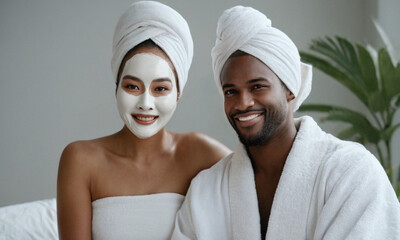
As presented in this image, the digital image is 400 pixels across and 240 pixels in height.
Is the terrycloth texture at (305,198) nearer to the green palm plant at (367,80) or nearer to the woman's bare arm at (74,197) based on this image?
the woman's bare arm at (74,197)

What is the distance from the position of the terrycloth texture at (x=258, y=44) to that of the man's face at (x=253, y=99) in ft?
0.09

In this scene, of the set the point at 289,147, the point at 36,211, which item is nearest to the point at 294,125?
the point at 289,147

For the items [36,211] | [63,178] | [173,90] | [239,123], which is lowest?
[36,211]

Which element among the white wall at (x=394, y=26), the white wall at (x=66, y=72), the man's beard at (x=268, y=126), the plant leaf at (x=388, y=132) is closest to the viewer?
the man's beard at (x=268, y=126)

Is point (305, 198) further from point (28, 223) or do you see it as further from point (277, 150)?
point (28, 223)

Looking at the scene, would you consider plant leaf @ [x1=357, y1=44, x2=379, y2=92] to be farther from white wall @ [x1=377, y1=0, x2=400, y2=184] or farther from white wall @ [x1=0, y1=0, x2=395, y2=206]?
white wall @ [x1=0, y1=0, x2=395, y2=206]

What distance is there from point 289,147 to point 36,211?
53.2 inches

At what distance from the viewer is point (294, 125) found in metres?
1.65

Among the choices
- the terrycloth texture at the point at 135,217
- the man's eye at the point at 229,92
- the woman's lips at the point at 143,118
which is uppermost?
the man's eye at the point at 229,92

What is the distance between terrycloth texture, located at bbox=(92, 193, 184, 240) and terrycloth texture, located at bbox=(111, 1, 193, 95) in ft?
1.44

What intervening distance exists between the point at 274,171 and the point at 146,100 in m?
0.48

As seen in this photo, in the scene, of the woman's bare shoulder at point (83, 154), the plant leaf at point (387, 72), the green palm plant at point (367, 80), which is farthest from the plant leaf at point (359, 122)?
the woman's bare shoulder at point (83, 154)

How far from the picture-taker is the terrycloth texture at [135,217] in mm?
1705

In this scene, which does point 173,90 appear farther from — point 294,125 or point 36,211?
point 36,211
